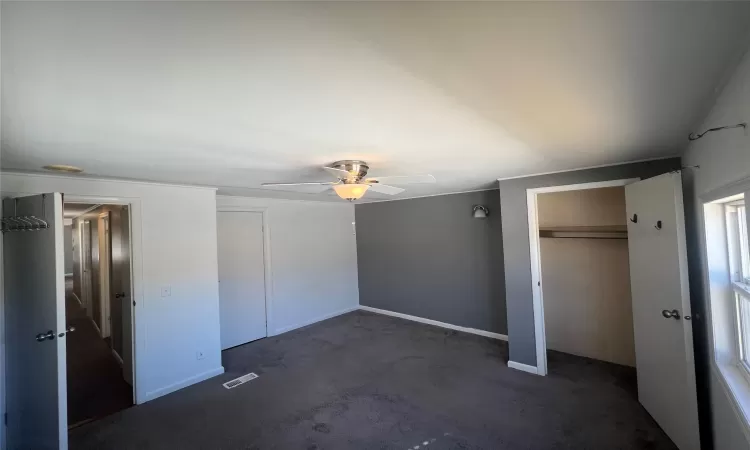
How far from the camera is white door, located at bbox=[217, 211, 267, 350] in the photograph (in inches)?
171

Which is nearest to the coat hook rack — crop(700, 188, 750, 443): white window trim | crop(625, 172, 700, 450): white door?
crop(700, 188, 750, 443): white window trim

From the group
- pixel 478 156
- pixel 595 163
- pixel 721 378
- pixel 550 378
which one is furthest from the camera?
pixel 550 378

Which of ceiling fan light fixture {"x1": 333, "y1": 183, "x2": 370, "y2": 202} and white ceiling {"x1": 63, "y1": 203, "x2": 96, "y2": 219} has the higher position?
white ceiling {"x1": 63, "y1": 203, "x2": 96, "y2": 219}

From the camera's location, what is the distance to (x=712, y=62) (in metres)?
1.06

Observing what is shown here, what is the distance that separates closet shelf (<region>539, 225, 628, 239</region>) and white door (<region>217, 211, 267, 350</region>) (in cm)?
393

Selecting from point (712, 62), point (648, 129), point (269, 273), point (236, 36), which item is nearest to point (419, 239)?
point (269, 273)

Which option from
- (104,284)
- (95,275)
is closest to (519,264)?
(104,284)

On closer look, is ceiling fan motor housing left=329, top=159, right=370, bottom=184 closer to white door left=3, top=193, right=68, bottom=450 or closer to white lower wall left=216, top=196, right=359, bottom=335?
white door left=3, top=193, right=68, bottom=450

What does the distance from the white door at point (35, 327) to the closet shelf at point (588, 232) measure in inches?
178

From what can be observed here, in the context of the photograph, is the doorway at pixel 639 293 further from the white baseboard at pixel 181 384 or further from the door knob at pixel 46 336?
the door knob at pixel 46 336

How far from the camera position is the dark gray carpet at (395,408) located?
2.40 metres

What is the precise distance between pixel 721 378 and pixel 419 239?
370 centimetres

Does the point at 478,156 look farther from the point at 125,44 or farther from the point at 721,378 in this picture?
the point at 125,44

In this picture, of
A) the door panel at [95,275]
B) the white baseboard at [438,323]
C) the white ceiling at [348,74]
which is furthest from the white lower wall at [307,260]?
the white ceiling at [348,74]
